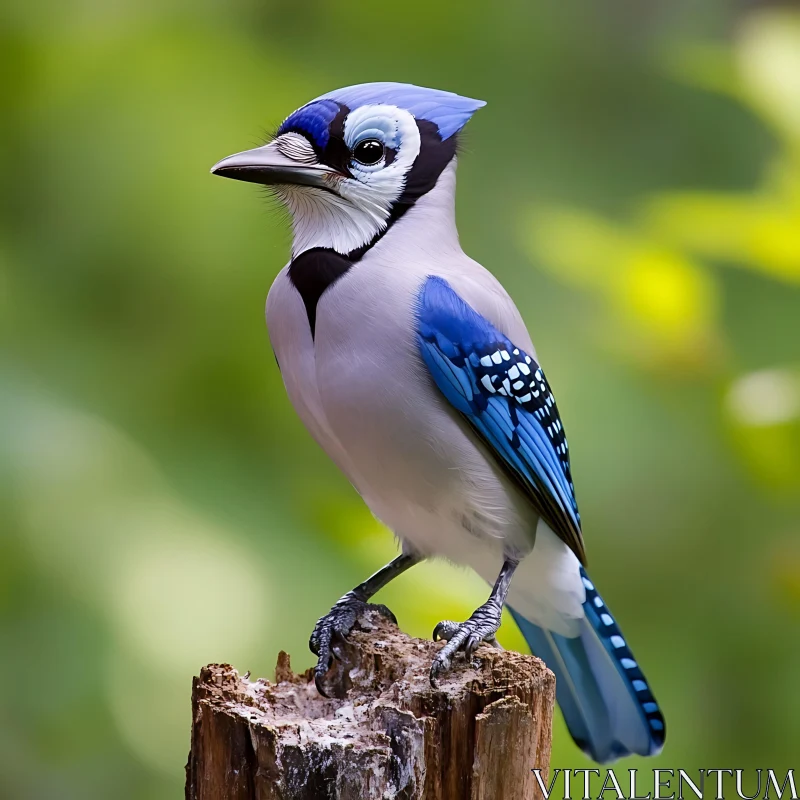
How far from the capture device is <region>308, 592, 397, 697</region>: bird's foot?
2168 mm

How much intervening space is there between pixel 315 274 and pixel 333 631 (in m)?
0.73

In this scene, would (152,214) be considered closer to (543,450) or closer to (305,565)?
(305,565)

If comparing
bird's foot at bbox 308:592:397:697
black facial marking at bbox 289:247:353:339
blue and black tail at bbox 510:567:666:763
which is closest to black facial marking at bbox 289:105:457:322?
black facial marking at bbox 289:247:353:339

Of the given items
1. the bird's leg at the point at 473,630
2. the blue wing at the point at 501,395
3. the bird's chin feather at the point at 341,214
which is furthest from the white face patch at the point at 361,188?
the bird's leg at the point at 473,630

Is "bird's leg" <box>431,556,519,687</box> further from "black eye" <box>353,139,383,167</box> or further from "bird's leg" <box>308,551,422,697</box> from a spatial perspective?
"black eye" <box>353,139,383,167</box>

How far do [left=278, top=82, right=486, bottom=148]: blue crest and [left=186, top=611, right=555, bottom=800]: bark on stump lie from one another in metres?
1.00

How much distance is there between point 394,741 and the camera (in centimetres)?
181

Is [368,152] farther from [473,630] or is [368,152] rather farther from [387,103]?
[473,630]

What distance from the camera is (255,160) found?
6.45 feet

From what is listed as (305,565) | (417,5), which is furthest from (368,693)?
(417,5)

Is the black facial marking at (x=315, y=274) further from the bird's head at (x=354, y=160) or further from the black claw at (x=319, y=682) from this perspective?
the black claw at (x=319, y=682)

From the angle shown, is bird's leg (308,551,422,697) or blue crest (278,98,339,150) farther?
bird's leg (308,551,422,697)

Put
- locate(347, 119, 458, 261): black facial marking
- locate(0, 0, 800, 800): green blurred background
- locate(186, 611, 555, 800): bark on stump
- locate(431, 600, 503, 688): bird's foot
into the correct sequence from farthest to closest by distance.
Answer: locate(0, 0, 800, 800): green blurred background → locate(347, 119, 458, 261): black facial marking → locate(431, 600, 503, 688): bird's foot → locate(186, 611, 555, 800): bark on stump

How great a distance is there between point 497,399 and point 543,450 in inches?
6.6
